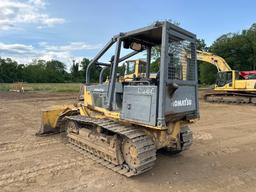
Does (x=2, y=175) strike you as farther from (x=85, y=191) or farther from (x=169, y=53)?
(x=169, y=53)

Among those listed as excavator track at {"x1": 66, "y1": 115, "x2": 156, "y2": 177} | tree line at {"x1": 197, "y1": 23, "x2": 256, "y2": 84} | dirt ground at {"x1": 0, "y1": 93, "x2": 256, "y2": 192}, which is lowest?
dirt ground at {"x1": 0, "y1": 93, "x2": 256, "y2": 192}

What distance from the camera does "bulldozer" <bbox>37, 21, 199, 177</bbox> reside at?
4445 millimetres

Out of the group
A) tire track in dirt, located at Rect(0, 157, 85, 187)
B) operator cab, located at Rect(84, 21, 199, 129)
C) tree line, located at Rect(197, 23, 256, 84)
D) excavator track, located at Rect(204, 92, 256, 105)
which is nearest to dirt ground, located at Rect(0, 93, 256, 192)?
tire track in dirt, located at Rect(0, 157, 85, 187)

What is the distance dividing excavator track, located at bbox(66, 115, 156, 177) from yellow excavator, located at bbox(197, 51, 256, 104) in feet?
47.6

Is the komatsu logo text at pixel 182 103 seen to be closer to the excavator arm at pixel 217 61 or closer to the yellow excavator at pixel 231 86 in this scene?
the yellow excavator at pixel 231 86

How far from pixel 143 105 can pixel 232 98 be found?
50.2ft

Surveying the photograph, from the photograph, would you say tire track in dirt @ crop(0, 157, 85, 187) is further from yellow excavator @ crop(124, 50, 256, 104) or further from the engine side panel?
yellow excavator @ crop(124, 50, 256, 104)

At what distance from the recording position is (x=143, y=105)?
455 cm

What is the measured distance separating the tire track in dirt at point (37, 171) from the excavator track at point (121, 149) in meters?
0.38

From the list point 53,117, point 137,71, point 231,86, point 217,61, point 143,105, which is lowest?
point 53,117

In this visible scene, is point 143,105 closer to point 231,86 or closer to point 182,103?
point 182,103

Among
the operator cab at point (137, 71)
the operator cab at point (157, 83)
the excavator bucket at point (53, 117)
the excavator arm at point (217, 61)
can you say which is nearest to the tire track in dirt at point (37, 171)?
the operator cab at point (157, 83)

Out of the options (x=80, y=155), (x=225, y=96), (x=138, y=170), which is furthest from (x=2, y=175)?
(x=225, y=96)

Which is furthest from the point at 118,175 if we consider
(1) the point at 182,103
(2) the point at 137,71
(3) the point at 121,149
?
(2) the point at 137,71
